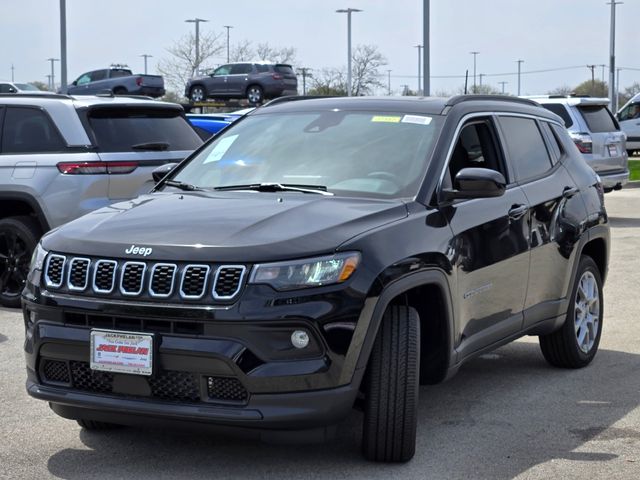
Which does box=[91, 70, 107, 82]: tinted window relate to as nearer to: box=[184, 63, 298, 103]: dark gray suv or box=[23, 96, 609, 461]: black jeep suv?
box=[184, 63, 298, 103]: dark gray suv

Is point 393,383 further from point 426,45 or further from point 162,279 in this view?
point 426,45

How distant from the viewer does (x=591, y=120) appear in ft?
63.4

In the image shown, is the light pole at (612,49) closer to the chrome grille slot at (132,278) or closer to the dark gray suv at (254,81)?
the dark gray suv at (254,81)

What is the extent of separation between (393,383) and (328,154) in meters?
1.56

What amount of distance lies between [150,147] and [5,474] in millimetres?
5578

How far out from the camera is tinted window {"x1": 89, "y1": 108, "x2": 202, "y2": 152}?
34.2ft

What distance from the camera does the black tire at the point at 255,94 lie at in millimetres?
41719

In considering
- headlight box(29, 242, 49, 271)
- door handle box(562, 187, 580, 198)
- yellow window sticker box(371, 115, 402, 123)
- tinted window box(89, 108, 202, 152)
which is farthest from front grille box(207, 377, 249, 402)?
tinted window box(89, 108, 202, 152)

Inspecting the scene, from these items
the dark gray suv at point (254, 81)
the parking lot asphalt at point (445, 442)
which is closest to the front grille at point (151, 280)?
the parking lot asphalt at point (445, 442)

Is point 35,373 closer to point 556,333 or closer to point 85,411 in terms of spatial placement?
point 85,411

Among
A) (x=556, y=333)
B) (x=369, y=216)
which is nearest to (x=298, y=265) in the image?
(x=369, y=216)

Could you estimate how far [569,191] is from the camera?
7543mm

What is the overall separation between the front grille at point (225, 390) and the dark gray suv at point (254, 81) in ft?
119

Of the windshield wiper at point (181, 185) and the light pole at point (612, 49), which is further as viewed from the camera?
the light pole at point (612, 49)
